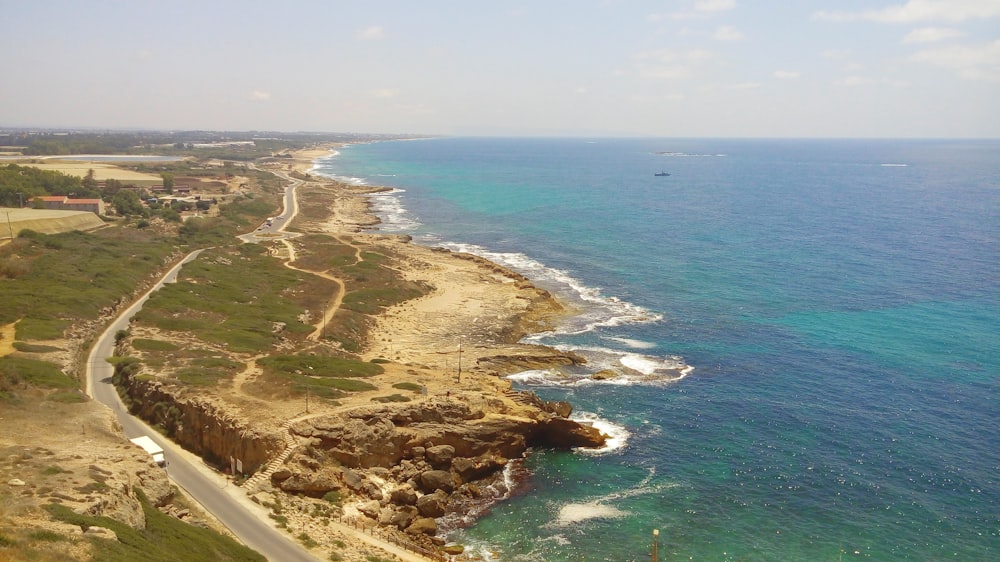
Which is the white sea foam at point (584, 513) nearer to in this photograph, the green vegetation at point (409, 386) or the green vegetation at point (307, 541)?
the green vegetation at point (409, 386)

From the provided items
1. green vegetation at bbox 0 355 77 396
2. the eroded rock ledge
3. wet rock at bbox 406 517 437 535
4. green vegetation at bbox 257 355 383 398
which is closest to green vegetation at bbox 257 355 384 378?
green vegetation at bbox 257 355 383 398

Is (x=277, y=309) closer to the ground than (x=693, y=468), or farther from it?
farther from it

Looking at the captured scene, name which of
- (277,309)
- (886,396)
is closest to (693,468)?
(886,396)

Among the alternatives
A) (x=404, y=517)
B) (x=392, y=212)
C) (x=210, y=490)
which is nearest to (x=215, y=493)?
(x=210, y=490)

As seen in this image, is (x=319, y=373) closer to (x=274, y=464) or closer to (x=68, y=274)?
(x=274, y=464)

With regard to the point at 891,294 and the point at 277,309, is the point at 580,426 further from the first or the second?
the point at 891,294

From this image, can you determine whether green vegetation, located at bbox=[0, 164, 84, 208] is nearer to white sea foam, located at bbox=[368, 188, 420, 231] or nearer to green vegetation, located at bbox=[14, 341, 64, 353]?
white sea foam, located at bbox=[368, 188, 420, 231]

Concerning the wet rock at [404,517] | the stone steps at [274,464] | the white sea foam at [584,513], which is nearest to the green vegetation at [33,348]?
the stone steps at [274,464]
